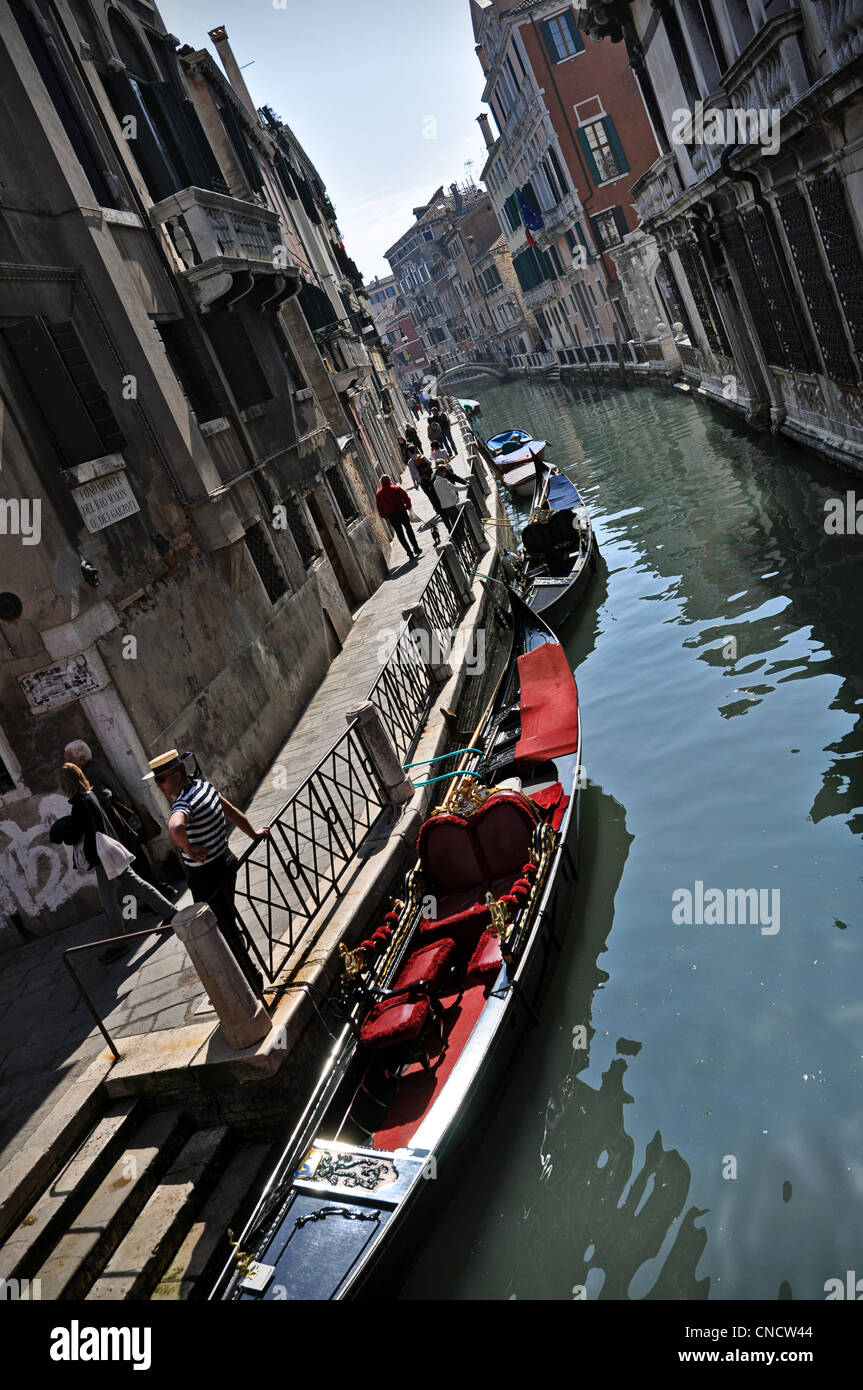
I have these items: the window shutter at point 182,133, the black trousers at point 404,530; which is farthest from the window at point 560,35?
the window shutter at point 182,133

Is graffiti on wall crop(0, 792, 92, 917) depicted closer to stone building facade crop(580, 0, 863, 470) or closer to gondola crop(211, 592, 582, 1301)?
gondola crop(211, 592, 582, 1301)

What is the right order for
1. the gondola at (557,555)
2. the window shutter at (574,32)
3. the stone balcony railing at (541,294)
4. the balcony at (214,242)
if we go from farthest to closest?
the stone balcony railing at (541,294) < the window shutter at (574,32) < the gondola at (557,555) < the balcony at (214,242)

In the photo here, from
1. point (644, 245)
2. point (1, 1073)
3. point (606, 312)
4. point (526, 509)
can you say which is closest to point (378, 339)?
point (606, 312)

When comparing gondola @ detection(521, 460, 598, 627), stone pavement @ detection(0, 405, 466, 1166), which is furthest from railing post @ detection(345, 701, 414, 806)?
gondola @ detection(521, 460, 598, 627)

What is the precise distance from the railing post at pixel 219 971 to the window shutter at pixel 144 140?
8.12 metres

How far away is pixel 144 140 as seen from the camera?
10.1 metres

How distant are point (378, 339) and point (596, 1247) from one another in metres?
33.0

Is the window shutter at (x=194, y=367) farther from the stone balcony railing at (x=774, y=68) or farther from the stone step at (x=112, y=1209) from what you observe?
the stone step at (x=112, y=1209)

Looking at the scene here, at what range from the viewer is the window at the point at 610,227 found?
109 feet

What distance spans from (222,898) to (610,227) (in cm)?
3339

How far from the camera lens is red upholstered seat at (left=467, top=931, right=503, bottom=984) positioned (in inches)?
219

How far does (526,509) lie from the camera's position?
822 inches

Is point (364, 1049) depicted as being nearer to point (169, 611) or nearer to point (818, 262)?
point (169, 611)

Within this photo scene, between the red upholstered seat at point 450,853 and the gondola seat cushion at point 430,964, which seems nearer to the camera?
the gondola seat cushion at point 430,964
